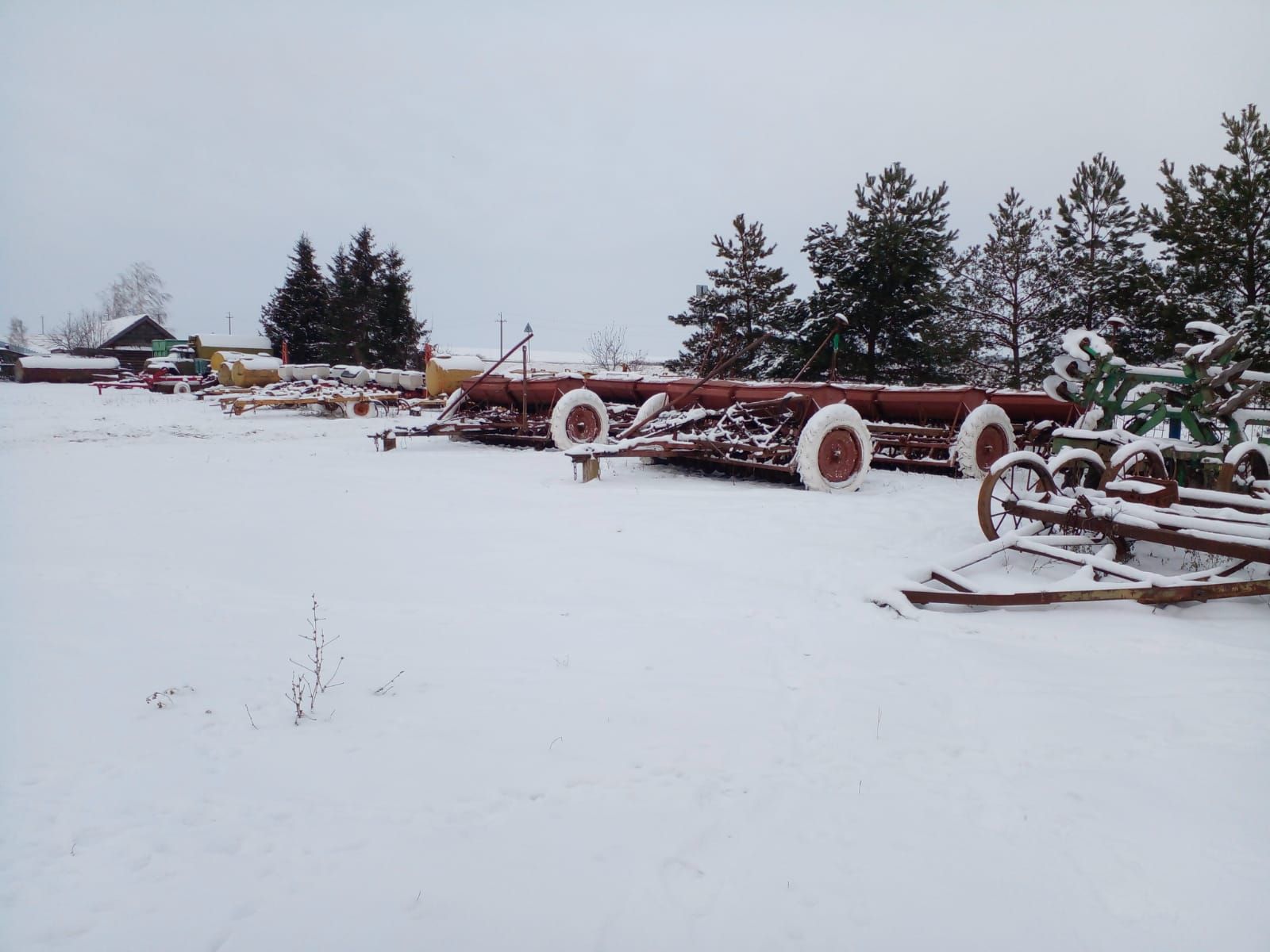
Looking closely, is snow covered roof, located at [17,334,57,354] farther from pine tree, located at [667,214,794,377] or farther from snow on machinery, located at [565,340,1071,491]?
snow on machinery, located at [565,340,1071,491]

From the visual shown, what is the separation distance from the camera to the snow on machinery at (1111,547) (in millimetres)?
4320

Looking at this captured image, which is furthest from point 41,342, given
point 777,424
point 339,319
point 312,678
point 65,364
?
point 312,678

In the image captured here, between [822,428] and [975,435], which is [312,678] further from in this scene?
[975,435]

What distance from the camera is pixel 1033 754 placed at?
9.24 feet

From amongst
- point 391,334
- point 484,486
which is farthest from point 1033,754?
point 391,334

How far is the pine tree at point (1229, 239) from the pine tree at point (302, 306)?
42717 mm

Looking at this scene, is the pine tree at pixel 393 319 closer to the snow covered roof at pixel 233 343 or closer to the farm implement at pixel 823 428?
the snow covered roof at pixel 233 343

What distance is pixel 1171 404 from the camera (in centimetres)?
688

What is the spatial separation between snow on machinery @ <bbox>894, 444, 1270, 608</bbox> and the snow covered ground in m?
0.18

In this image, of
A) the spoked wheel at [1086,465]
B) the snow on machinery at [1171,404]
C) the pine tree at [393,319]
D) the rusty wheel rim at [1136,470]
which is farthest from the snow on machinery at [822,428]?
the pine tree at [393,319]

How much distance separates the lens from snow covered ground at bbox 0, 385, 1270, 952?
1.97 metres

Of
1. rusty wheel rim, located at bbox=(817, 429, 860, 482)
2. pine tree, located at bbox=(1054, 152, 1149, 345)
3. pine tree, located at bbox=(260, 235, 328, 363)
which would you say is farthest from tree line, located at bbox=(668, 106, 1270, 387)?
pine tree, located at bbox=(260, 235, 328, 363)

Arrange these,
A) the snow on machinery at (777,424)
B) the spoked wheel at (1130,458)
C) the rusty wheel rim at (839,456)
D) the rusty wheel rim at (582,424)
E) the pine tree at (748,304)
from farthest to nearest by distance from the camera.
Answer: the pine tree at (748,304)
the rusty wheel rim at (582,424)
the snow on machinery at (777,424)
the rusty wheel rim at (839,456)
the spoked wheel at (1130,458)

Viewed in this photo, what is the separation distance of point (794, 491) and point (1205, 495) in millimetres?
3982
